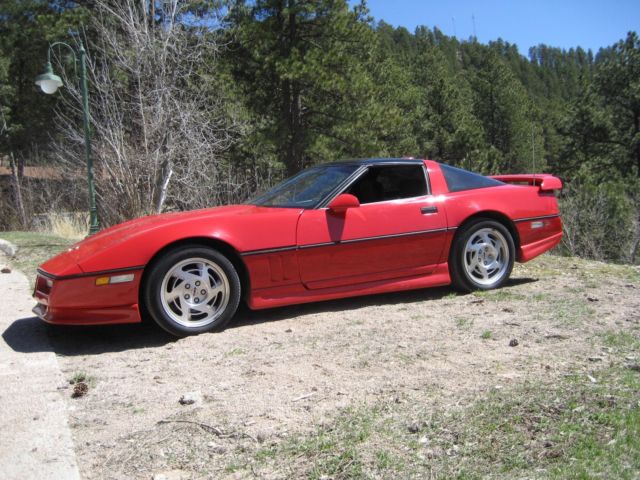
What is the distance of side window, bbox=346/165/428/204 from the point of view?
4980mm

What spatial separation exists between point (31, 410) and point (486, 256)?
388 cm

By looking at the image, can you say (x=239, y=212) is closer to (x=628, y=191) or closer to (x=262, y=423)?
(x=262, y=423)

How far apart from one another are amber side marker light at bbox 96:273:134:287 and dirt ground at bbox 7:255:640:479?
1.58 feet

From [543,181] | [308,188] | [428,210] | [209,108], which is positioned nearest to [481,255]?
[428,210]

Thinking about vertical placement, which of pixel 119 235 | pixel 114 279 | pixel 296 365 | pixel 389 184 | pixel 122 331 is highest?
pixel 389 184

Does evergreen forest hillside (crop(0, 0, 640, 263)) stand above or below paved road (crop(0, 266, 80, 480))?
above

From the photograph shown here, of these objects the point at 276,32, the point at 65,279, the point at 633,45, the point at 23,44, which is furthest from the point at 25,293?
the point at 633,45

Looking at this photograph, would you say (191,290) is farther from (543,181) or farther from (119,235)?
(543,181)

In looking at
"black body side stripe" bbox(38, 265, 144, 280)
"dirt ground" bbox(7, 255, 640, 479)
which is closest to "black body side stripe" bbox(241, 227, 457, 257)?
"dirt ground" bbox(7, 255, 640, 479)

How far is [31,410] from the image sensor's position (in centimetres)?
301

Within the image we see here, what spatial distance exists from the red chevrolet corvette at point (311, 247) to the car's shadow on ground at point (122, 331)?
0.22 m

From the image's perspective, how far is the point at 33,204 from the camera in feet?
61.2

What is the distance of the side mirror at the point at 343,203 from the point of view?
15.3 ft

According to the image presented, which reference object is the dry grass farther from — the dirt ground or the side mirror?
the side mirror
